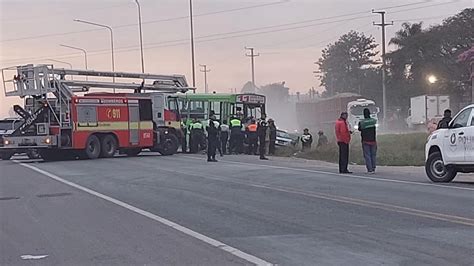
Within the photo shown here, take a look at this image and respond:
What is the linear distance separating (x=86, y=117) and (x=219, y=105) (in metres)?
8.96

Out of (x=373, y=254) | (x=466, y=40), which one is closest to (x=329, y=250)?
(x=373, y=254)

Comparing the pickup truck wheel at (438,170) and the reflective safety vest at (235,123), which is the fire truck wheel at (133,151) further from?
the pickup truck wheel at (438,170)

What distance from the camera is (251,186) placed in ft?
59.8

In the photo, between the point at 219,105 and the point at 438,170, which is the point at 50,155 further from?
the point at 438,170

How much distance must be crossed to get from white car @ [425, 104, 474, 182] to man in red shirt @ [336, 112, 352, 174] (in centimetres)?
315

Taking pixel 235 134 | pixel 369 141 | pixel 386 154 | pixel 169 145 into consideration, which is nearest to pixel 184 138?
pixel 169 145

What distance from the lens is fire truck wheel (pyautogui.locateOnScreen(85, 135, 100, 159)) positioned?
32.6 metres

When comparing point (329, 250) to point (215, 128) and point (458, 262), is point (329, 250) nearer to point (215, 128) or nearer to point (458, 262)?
point (458, 262)

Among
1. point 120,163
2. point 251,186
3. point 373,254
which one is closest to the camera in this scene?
point 373,254

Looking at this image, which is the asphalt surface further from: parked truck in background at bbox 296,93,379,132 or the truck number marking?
parked truck in background at bbox 296,93,379,132

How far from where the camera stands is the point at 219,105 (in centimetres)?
3969

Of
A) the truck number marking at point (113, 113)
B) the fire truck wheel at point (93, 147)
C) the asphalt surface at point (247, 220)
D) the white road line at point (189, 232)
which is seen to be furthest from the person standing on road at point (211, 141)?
the white road line at point (189, 232)

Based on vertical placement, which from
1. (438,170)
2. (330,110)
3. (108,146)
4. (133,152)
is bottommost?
(133,152)

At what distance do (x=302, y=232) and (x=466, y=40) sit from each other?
68020 mm
